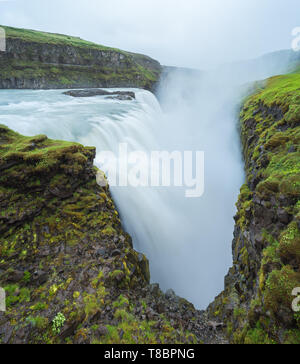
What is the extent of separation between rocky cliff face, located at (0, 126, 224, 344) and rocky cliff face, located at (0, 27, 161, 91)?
2275 inches

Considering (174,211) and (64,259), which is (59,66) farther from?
(64,259)

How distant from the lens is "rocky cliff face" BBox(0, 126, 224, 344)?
4965 millimetres

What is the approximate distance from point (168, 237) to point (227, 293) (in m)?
5.49

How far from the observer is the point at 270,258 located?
5129mm

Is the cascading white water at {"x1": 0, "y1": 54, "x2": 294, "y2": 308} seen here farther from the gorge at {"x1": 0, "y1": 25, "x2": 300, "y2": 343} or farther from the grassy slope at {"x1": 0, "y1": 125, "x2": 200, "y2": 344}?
the grassy slope at {"x1": 0, "y1": 125, "x2": 200, "y2": 344}

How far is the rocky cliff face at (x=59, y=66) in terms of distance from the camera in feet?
168

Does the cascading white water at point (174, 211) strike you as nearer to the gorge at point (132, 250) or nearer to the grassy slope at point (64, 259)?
Result: the gorge at point (132, 250)

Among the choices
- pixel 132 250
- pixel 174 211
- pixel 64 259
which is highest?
pixel 174 211

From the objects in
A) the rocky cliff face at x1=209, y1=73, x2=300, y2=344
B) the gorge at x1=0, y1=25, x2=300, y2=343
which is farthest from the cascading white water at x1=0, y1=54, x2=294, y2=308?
the rocky cliff face at x1=209, y1=73, x2=300, y2=344

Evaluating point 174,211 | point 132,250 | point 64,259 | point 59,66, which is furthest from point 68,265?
point 59,66

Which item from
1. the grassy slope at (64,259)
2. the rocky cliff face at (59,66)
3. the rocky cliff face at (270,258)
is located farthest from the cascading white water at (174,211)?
the rocky cliff face at (59,66)

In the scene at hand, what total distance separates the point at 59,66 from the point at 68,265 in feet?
245

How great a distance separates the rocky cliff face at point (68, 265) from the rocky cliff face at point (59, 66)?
57780mm
